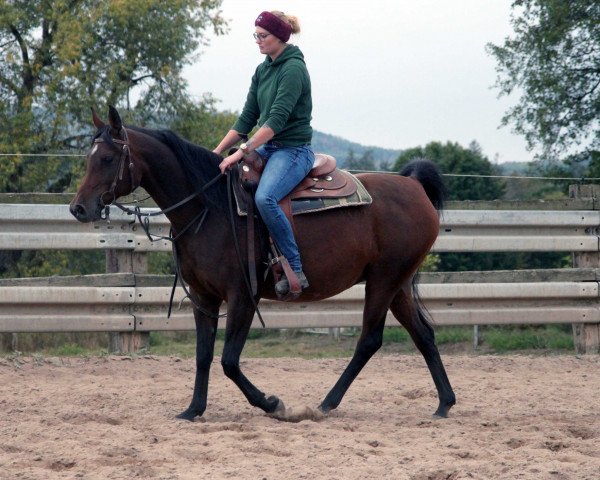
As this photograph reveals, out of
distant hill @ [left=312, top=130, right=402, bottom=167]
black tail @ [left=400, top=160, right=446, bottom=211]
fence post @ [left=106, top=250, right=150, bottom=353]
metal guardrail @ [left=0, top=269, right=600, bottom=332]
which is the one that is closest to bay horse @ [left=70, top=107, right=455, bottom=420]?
black tail @ [left=400, top=160, right=446, bottom=211]

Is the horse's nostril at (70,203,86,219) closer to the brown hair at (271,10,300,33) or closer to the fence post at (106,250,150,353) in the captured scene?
the brown hair at (271,10,300,33)

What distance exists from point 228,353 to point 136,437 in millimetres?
1046

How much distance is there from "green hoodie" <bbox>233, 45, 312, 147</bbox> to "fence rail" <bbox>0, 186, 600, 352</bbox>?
2.43 metres

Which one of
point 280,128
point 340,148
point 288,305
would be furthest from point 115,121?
point 340,148

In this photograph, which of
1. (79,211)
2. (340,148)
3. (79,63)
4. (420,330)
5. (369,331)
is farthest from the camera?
(340,148)

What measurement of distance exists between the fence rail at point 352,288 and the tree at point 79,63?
10.9 metres

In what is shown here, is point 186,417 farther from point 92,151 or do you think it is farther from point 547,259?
point 547,259

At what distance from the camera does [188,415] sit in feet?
21.6

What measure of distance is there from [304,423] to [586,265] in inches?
198

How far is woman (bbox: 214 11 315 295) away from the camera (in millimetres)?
6562

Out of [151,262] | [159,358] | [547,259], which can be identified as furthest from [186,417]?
[547,259]

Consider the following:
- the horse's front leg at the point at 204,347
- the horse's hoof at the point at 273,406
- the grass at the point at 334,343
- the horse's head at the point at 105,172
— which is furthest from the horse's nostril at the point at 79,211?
the grass at the point at 334,343

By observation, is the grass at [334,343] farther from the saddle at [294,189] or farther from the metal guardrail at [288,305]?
the saddle at [294,189]

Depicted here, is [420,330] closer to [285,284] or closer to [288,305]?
[285,284]
